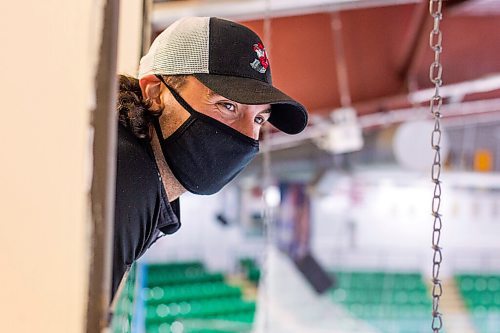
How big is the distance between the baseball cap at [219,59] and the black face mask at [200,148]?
52 mm

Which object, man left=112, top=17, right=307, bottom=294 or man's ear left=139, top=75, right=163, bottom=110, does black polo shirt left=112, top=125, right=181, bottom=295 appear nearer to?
man left=112, top=17, right=307, bottom=294

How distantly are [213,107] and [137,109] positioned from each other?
131 mm

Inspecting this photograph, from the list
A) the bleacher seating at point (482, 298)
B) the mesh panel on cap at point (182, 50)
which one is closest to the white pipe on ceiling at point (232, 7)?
the mesh panel on cap at point (182, 50)

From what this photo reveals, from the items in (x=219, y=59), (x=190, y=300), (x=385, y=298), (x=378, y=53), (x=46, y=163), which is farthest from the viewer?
(x=385, y=298)

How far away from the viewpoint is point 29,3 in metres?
0.72

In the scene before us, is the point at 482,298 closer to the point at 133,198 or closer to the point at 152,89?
the point at 152,89

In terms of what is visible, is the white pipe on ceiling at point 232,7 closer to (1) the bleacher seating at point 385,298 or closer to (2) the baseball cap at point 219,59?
(2) the baseball cap at point 219,59

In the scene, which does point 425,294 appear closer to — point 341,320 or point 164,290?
point 341,320

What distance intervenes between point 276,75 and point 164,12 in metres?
1.36

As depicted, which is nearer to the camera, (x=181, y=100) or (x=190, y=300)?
(x=181, y=100)

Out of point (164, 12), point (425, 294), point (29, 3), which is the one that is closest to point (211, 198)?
point (425, 294)

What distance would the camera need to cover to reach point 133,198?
1.09m

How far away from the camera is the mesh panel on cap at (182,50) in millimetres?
1203

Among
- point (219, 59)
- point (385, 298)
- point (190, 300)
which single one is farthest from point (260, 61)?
point (385, 298)
